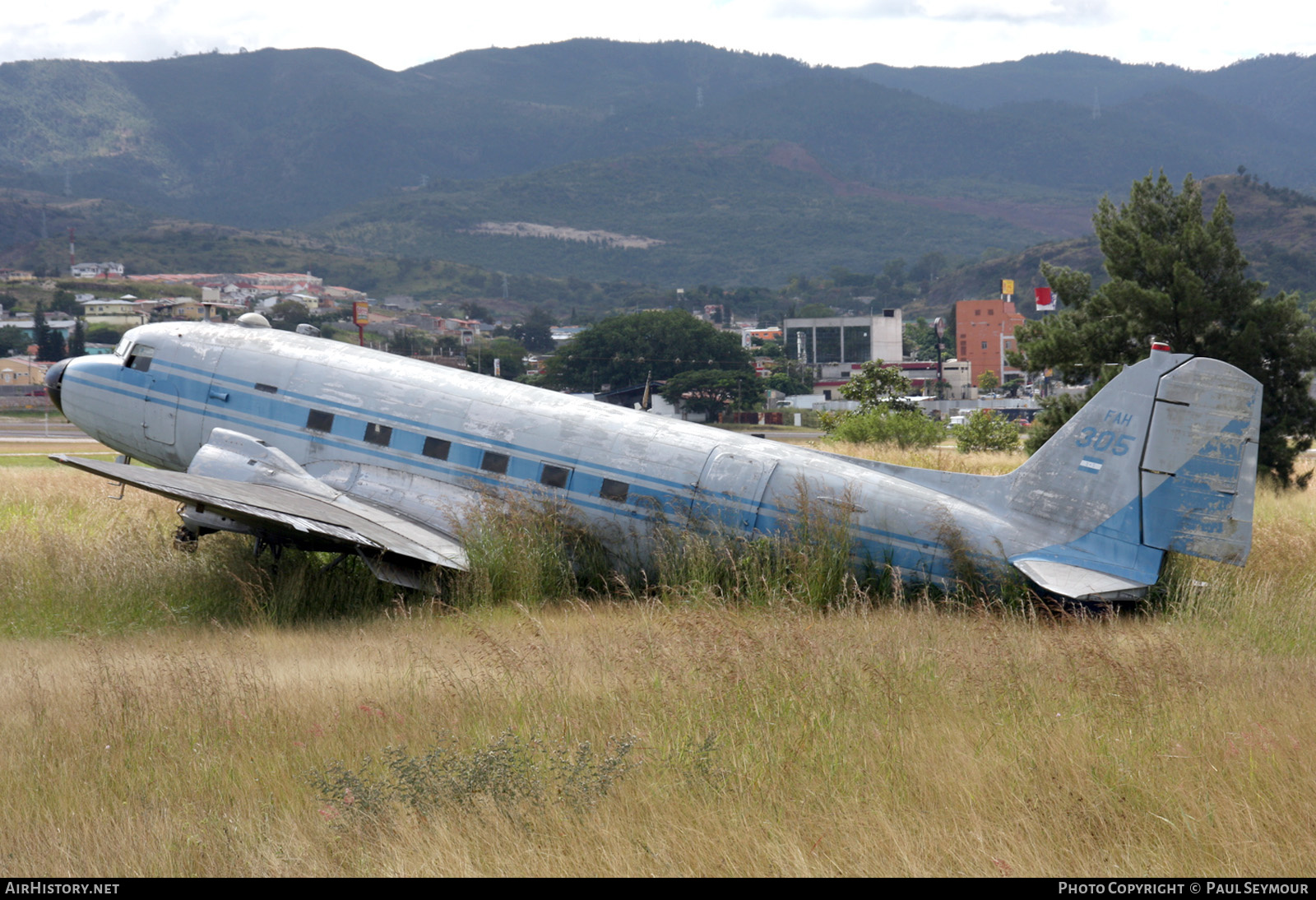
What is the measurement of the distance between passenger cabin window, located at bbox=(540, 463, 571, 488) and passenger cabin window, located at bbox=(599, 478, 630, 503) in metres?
0.53

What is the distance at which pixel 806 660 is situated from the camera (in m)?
8.70

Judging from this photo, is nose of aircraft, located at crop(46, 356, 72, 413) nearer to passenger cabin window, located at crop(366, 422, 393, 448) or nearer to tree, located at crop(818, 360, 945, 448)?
passenger cabin window, located at crop(366, 422, 393, 448)

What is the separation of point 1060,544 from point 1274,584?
2.81 metres

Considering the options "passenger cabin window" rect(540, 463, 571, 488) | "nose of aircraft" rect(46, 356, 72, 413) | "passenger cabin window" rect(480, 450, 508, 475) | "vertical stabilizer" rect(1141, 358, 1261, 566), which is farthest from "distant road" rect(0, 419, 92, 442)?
"vertical stabilizer" rect(1141, 358, 1261, 566)

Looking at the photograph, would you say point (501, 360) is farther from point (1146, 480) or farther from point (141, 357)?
point (1146, 480)

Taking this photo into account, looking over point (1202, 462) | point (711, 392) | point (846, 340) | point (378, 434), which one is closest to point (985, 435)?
point (1202, 462)

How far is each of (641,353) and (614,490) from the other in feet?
315

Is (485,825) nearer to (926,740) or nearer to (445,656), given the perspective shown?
(926,740)

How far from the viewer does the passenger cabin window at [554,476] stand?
1358 centimetres

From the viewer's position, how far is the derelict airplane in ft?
38.1

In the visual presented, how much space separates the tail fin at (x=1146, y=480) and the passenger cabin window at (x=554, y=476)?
563 centimetres

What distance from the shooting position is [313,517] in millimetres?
12492

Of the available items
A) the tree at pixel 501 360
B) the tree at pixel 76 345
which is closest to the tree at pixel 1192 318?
the tree at pixel 501 360

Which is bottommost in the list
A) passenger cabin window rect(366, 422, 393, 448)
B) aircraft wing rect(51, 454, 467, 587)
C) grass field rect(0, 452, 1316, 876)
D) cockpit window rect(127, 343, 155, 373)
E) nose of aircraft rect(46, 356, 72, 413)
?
grass field rect(0, 452, 1316, 876)
